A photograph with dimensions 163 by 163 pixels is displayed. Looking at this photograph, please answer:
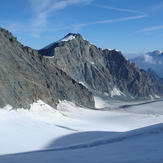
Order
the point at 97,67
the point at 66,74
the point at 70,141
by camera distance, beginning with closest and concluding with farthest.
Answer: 1. the point at 70,141
2. the point at 66,74
3. the point at 97,67

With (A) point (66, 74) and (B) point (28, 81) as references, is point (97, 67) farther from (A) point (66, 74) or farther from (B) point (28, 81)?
(B) point (28, 81)

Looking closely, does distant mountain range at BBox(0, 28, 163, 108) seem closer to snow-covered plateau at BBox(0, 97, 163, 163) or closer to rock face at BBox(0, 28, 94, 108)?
rock face at BBox(0, 28, 94, 108)

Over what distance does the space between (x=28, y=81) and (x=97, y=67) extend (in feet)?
186

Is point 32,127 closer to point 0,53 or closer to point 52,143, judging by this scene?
point 52,143

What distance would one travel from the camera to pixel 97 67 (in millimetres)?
99688

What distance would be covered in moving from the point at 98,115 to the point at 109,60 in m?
58.9

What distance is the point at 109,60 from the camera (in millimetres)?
108688

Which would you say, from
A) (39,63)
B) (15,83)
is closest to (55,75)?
(39,63)

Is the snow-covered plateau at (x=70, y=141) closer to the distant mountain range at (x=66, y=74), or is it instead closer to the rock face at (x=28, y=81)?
the rock face at (x=28, y=81)

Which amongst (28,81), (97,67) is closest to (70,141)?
(28,81)

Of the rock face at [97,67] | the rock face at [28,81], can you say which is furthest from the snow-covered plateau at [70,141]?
the rock face at [97,67]

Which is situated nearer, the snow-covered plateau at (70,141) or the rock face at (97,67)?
the snow-covered plateau at (70,141)

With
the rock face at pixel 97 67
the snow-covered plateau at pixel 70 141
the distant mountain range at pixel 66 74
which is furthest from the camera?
the rock face at pixel 97 67

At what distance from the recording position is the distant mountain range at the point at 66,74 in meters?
42.6
